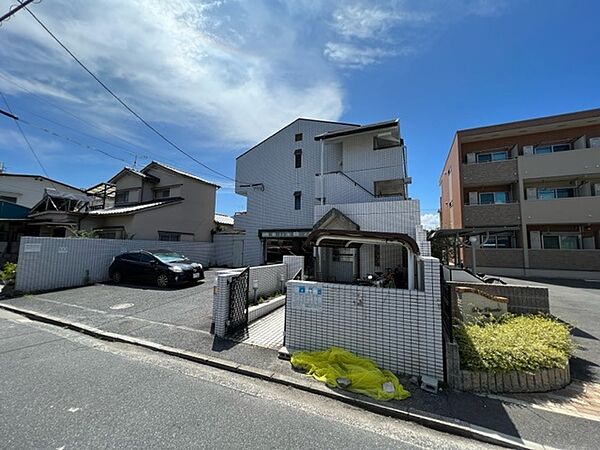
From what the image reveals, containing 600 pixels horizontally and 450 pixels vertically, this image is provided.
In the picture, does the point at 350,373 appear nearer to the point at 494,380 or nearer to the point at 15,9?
the point at 494,380

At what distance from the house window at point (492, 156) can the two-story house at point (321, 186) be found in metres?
7.87

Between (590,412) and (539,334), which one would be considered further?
(539,334)

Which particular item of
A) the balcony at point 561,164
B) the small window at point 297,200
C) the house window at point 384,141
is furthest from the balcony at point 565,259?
the small window at point 297,200

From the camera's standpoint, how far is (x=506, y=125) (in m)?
17.4

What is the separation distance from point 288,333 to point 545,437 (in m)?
3.43

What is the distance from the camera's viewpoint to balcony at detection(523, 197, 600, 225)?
1559 cm

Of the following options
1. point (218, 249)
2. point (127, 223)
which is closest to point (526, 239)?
point (218, 249)

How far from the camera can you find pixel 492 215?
1752cm

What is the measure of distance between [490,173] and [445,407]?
19276 mm

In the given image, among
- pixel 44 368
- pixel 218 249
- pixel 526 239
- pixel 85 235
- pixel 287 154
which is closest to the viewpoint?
pixel 44 368

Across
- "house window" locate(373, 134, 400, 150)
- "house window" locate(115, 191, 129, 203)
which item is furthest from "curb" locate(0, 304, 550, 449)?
"house window" locate(115, 191, 129, 203)

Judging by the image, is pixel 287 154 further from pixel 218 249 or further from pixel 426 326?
pixel 426 326

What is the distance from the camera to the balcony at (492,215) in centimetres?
1711

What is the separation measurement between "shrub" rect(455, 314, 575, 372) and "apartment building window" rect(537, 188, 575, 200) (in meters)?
17.4
